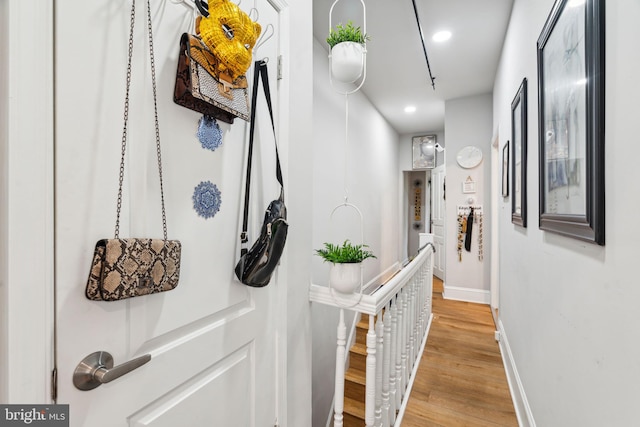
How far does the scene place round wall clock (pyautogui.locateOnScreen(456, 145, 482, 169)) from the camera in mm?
4086

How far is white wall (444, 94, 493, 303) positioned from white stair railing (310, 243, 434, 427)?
80.3 inches

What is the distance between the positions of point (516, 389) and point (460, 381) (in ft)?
1.26

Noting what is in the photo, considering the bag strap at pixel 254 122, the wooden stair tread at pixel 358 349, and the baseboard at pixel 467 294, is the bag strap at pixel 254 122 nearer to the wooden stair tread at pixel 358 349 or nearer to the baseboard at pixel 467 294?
the wooden stair tread at pixel 358 349

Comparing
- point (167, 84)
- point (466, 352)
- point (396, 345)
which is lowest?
point (466, 352)

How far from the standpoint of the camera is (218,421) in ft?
3.00

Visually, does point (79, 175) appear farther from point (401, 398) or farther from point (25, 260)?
point (401, 398)

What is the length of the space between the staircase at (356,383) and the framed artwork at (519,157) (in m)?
1.93

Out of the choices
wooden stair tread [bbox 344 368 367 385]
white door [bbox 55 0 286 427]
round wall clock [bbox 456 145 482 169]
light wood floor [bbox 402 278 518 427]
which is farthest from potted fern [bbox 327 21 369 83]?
round wall clock [bbox 456 145 482 169]

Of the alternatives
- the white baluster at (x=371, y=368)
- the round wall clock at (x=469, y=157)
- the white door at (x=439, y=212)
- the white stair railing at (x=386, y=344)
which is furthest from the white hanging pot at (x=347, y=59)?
the white door at (x=439, y=212)

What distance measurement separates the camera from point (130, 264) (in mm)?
594

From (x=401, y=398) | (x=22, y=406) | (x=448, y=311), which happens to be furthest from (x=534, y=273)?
(x=448, y=311)

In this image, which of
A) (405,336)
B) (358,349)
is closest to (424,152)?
(358,349)

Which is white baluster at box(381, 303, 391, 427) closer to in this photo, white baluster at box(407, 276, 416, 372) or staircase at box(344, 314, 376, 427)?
white baluster at box(407, 276, 416, 372)

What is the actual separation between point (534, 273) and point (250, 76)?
1.71 metres
